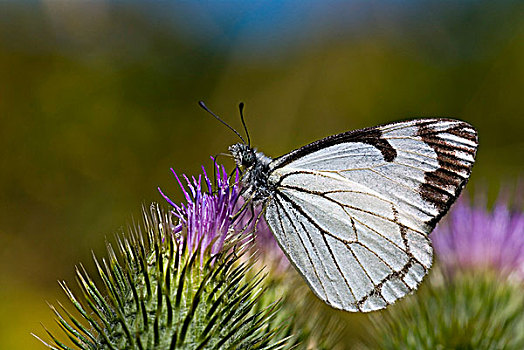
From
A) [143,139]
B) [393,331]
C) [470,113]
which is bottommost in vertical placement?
[393,331]

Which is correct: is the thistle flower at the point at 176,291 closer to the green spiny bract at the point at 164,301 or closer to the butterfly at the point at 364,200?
the green spiny bract at the point at 164,301

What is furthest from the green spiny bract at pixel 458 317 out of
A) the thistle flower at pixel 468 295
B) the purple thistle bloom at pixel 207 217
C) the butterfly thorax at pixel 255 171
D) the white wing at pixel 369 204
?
the purple thistle bloom at pixel 207 217

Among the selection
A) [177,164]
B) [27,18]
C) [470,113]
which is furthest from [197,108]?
[470,113]

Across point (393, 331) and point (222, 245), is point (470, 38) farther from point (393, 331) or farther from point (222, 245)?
point (222, 245)

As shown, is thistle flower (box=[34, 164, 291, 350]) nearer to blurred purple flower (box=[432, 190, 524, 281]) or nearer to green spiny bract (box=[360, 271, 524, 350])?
green spiny bract (box=[360, 271, 524, 350])

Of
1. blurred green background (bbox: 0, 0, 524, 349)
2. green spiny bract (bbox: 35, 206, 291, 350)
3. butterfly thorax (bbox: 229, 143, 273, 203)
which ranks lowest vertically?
green spiny bract (bbox: 35, 206, 291, 350)

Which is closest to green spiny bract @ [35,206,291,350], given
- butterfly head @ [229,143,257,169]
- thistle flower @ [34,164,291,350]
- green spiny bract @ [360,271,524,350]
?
thistle flower @ [34,164,291,350]

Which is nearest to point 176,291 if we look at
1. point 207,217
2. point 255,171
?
point 207,217
